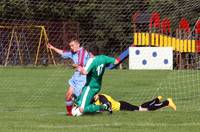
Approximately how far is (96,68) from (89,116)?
981 millimetres

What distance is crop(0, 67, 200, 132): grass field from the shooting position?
38.1 feet

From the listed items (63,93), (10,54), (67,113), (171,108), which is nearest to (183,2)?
(63,93)

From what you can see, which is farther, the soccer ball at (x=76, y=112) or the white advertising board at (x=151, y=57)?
the white advertising board at (x=151, y=57)

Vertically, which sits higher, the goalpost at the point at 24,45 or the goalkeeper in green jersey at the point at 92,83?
the goalpost at the point at 24,45

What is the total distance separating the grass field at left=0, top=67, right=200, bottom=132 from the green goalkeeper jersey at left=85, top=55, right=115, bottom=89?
68 cm

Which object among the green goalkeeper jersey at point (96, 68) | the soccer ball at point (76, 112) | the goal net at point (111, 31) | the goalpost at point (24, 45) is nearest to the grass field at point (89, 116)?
the soccer ball at point (76, 112)

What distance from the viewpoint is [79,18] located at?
28.3m

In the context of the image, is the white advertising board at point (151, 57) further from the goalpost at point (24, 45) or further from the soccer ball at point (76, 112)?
the soccer ball at point (76, 112)

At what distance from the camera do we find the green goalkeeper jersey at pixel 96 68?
540 inches

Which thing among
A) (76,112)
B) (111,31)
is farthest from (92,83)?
(111,31)

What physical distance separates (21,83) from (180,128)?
1332 cm

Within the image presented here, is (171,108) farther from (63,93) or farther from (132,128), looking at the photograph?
(63,93)

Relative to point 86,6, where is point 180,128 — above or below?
below

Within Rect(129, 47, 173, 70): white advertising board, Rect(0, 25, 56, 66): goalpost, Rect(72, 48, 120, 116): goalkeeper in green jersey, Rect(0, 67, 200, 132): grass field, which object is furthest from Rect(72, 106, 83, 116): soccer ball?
Rect(129, 47, 173, 70): white advertising board
